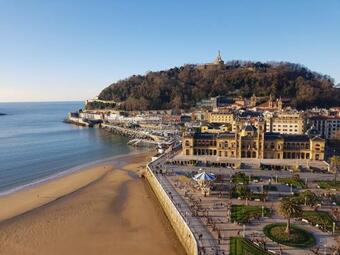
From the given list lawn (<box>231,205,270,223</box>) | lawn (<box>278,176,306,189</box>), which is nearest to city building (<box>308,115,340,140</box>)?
lawn (<box>278,176,306,189</box>)

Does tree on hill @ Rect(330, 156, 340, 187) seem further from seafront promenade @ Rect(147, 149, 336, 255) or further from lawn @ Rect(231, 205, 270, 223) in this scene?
lawn @ Rect(231, 205, 270, 223)

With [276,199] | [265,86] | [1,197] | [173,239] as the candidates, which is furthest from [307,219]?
[265,86]

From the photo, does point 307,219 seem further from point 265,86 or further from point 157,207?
point 265,86

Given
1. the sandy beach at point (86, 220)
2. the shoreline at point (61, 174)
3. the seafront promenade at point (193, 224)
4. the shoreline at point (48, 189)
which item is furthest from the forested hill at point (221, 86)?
the sandy beach at point (86, 220)

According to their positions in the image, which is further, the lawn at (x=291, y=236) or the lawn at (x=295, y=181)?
the lawn at (x=295, y=181)

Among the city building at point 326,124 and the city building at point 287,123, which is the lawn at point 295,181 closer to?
the city building at point 287,123

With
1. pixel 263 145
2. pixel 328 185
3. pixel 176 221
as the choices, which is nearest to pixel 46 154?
pixel 263 145

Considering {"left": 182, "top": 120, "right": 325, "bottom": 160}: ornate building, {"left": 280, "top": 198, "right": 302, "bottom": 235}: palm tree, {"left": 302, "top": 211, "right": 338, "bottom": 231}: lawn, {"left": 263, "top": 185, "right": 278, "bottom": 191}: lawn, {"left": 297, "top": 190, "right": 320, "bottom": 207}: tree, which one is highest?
{"left": 182, "top": 120, "right": 325, "bottom": 160}: ornate building

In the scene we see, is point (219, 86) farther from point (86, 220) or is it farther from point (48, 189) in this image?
point (86, 220)

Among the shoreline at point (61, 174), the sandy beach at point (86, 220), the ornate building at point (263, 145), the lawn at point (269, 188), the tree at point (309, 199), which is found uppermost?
the ornate building at point (263, 145)
